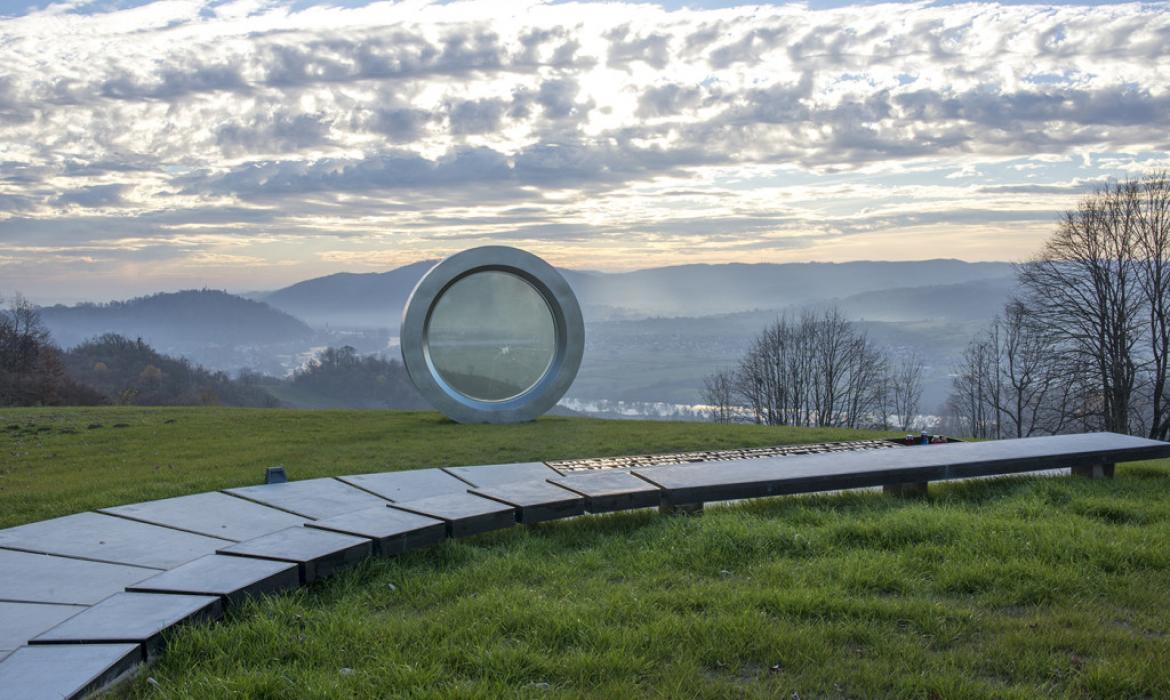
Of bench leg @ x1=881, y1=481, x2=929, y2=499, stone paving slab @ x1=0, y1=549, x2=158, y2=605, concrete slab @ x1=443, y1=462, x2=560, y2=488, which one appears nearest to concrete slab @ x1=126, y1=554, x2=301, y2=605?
stone paving slab @ x1=0, y1=549, x2=158, y2=605

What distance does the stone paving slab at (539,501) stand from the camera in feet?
17.4

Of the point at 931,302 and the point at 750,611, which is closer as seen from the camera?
the point at 750,611

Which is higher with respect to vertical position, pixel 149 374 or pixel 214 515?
pixel 149 374

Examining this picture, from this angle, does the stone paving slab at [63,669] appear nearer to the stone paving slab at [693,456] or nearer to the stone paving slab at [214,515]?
the stone paving slab at [214,515]

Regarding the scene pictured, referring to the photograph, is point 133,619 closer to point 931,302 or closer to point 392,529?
point 392,529

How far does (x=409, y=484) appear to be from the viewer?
7.04m

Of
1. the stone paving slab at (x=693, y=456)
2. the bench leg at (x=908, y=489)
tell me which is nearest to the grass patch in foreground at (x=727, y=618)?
the bench leg at (x=908, y=489)

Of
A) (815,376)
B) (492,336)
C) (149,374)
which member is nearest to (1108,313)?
(815,376)

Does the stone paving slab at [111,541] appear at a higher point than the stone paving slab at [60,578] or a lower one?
higher

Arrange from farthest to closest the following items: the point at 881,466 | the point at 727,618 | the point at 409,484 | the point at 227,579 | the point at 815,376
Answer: the point at 815,376 → the point at 409,484 → the point at 881,466 → the point at 227,579 → the point at 727,618

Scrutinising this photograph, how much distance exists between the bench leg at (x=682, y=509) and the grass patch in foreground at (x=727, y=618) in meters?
0.28

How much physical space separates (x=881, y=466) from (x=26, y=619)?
558cm

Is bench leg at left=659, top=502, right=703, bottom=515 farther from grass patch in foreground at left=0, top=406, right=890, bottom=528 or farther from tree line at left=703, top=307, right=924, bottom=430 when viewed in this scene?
tree line at left=703, top=307, right=924, bottom=430

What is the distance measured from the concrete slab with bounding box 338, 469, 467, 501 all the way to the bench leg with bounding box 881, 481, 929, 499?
3.52m
